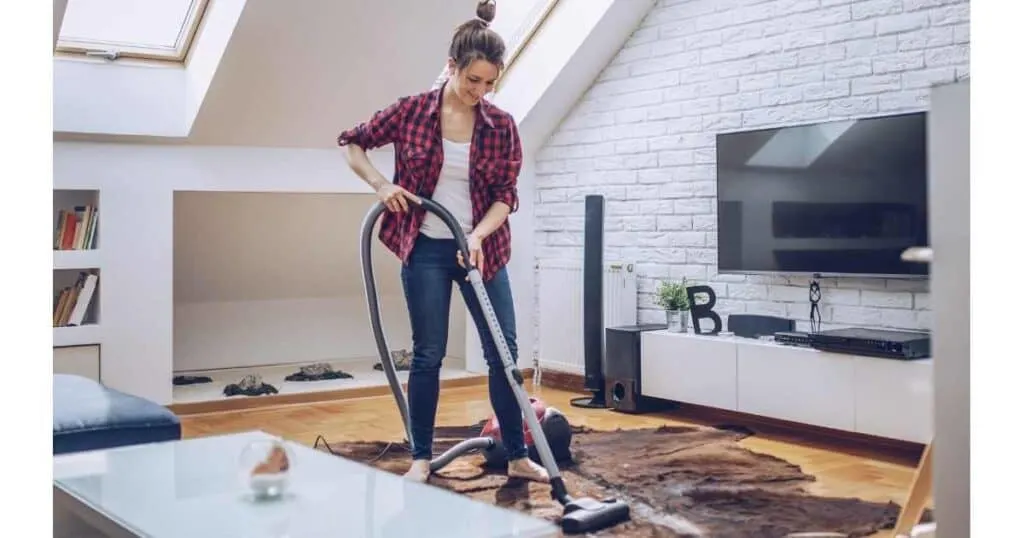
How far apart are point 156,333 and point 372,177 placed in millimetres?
1651

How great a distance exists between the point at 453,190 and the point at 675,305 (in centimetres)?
151

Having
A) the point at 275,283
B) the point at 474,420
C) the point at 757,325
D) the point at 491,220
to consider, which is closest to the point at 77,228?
the point at 275,283

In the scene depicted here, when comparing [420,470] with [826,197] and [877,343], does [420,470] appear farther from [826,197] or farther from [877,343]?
[826,197]

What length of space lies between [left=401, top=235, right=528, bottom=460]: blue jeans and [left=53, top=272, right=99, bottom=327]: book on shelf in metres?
1.57

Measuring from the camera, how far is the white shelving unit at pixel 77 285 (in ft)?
11.4

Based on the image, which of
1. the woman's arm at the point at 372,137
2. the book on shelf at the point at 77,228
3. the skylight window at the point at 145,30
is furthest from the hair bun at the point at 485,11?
the book on shelf at the point at 77,228

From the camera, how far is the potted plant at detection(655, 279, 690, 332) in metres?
3.72

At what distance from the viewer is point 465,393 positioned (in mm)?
4180

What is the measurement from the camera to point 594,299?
404 centimetres

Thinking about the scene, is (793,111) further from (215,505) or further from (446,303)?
(215,505)

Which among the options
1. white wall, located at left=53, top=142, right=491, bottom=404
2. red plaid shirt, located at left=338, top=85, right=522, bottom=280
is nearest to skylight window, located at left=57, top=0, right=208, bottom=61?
white wall, located at left=53, top=142, right=491, bottom=404

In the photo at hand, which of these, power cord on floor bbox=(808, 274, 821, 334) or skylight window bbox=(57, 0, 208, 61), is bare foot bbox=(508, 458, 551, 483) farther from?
skylight window bbox=(57, 0, 208, 61)

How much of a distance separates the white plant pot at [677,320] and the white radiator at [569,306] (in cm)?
33
